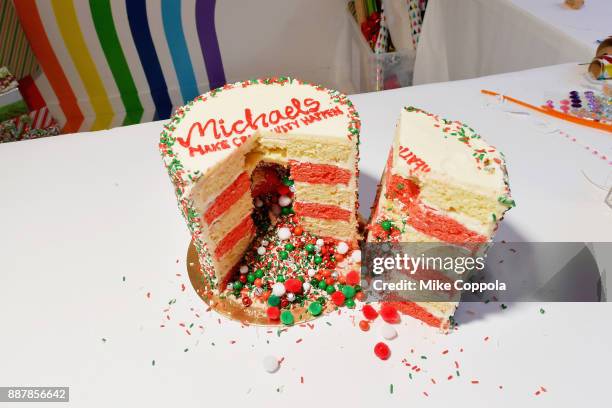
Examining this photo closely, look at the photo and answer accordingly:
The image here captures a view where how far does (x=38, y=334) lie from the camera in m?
2.57

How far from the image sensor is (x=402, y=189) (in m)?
2.26

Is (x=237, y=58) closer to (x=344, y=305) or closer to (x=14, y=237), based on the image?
(x=14, y=237)

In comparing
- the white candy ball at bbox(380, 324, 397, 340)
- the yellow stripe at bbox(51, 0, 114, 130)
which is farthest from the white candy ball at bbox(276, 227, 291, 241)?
the yellow stripe at bbox(51, 0, 114, 130)

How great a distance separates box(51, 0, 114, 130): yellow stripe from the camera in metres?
4.29

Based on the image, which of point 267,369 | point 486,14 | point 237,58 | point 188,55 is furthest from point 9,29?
point 486,14

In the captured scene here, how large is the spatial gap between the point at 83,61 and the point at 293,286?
3592mm

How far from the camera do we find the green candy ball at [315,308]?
2502 millimetres

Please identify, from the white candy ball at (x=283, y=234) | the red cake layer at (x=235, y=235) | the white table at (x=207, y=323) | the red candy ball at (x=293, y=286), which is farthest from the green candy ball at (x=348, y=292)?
the red cake layer at (x=235, y=235)

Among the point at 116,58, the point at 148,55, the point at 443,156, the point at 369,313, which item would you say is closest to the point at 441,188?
the point at 443,156

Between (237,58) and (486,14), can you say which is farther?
(237,58)

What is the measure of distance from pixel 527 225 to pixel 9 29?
4.68 metres

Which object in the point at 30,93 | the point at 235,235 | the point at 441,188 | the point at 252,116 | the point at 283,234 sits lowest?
the point at 283,234

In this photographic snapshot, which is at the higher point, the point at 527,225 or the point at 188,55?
the point at 188,55

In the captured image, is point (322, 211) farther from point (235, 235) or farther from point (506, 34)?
point (506, 34)
